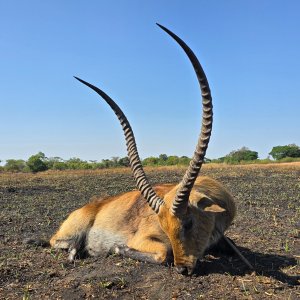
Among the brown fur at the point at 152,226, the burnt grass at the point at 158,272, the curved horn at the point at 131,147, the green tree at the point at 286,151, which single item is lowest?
the burnt grass at the point at 158,272

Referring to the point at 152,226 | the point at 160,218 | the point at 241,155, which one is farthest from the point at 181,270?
the point at 241,155

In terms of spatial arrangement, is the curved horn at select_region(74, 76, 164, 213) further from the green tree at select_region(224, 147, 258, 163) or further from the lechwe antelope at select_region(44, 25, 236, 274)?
the green tree at select_region(224, 147, 258, 163)

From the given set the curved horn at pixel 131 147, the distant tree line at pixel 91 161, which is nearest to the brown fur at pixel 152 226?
the curved horn at pixel 131 147

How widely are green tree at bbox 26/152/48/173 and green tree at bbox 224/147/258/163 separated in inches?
764

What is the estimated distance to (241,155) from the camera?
5388cm

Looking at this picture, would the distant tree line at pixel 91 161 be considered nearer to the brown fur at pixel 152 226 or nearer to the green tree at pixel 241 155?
the green tree at pixel 241 155

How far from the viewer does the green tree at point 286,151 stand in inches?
2222

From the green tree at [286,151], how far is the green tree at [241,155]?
298cm

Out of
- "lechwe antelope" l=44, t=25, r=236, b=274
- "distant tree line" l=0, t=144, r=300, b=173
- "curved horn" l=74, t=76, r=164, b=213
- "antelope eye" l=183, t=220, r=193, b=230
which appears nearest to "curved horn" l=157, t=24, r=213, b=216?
"lechwe antelope" l=44, t=25, r=236, b=274

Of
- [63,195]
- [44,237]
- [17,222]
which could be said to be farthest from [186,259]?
[63,195]

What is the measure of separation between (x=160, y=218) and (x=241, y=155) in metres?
49.2

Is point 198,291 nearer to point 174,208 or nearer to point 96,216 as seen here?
point 174,208

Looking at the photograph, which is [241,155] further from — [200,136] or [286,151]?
[200,136]

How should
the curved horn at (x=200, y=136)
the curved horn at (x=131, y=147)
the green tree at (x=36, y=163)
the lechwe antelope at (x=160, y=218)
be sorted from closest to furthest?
the curved horn at (x=200, y=136), the lechwe antelope at (x=160, y=218), the curved horn at (x=131, y=147), the green tree at (x=36, y=163)
